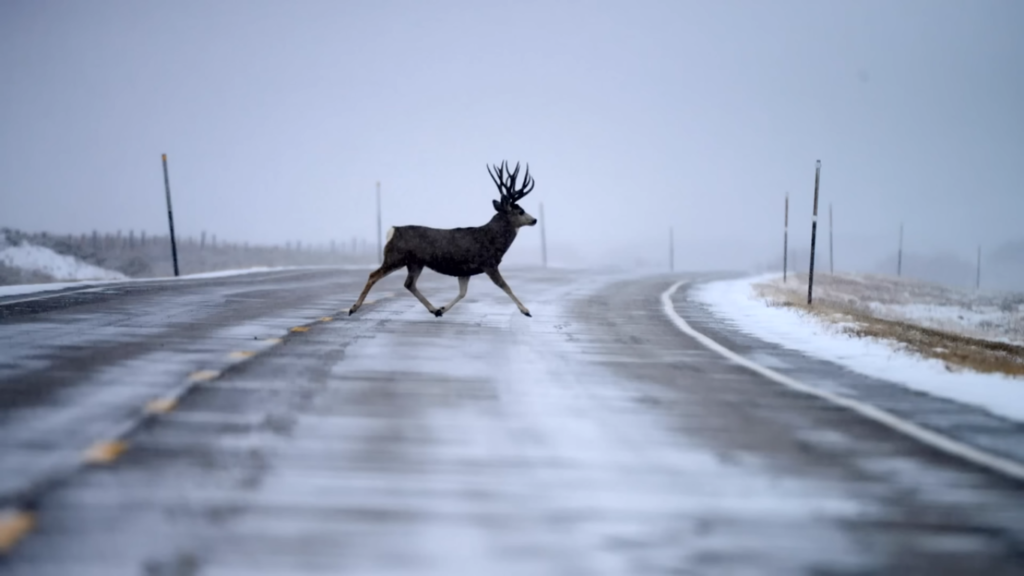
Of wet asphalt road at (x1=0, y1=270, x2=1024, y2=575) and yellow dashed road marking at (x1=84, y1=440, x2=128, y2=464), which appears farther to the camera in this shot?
yellow dashed road marking at (x1=84, y1=440, x2=128, y2=464)

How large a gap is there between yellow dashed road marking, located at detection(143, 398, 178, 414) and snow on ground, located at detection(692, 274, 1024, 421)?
5965 mm

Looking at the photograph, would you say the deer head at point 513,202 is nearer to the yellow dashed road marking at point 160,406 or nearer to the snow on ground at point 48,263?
the yellow dashed road marking at point 160,406

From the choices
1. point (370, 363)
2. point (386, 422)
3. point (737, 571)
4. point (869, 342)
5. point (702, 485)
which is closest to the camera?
point (737, 571)

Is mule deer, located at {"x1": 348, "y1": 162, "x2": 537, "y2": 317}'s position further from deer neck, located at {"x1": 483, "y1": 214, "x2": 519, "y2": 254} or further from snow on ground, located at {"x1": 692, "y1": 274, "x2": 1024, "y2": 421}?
snow on ground, located at {"x1": 692, "y1": 274, "x2": 1024, "y2": 421}

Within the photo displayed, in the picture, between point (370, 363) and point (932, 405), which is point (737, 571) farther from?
point (370, 363)

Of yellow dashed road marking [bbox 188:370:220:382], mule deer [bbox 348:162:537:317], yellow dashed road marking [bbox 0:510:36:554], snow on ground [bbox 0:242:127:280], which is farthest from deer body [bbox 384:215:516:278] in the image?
snow on ground [bbox 0:242:127:280]

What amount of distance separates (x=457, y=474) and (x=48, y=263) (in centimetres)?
4716

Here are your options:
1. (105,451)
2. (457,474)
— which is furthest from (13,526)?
(457,474)

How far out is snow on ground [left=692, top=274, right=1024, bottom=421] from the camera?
6.68m

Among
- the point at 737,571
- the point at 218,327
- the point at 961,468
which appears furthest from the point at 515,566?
the point at 218,327

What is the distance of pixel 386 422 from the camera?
527cm

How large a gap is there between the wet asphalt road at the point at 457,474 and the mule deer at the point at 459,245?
13.1 ft

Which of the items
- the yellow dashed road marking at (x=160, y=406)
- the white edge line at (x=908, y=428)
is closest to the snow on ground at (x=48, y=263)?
the yellow dashed road marking at (x=160, y=406)

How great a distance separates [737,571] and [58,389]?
16.9ft
